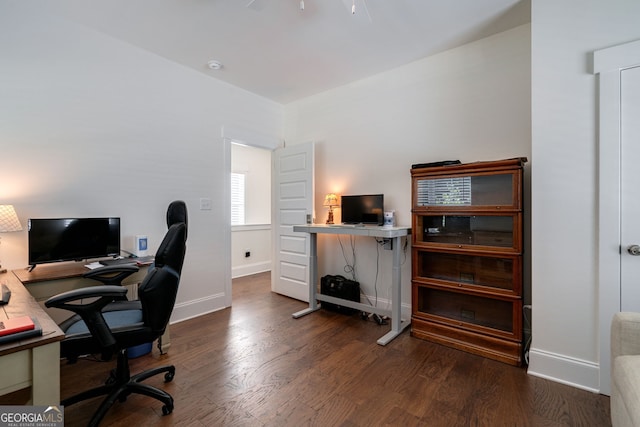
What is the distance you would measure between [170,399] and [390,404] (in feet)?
4.36

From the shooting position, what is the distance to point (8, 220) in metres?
1.98

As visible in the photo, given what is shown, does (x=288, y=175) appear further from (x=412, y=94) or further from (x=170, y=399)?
(x=170, y=399)

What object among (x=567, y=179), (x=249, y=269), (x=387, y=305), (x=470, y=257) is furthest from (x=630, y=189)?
(x=249, y=269)

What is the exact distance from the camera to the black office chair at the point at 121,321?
4.75 ft

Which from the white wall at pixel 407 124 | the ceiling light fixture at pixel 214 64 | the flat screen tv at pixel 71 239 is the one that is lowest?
the flat screen tv at pixel 71 239

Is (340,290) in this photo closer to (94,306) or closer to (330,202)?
(330,202)

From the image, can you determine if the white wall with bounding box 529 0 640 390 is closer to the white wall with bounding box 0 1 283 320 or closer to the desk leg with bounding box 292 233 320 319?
the desk leg with bounding box 292 233 320 319

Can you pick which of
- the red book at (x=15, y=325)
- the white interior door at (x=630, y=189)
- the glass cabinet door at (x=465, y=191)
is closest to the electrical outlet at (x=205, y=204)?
the red book at (x=15, y=325)

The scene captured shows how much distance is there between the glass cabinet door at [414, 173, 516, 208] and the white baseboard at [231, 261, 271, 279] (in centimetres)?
367

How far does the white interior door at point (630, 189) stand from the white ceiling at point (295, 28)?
1010mm

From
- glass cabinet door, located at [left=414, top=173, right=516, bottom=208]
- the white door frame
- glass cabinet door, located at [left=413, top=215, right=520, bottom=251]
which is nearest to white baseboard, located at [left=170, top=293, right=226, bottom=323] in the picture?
glass cabinet door, located at [left=413, top=215, right=520, bottom=251]

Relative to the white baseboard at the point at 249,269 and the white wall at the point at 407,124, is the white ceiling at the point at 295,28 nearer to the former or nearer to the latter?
the white wall at the point at 407,124

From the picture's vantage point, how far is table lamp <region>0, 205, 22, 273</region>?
6.40ft

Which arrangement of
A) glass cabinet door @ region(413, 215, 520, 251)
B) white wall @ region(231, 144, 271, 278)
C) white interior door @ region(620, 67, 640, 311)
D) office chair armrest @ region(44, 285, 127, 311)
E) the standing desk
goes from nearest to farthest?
office chair armrest @ region(44, 285, 127, 311)
white interior door @ region(620, 67, 640, 311)
glass cabinet door @ region(413, 215, 520, 251)
the standing desk
white wall @ region(231, 144, 271, 278)
